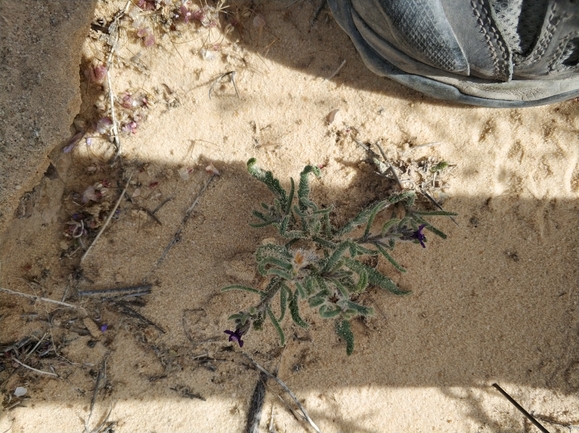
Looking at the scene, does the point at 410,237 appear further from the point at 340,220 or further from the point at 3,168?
the point at 3,168

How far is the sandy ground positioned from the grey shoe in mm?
151

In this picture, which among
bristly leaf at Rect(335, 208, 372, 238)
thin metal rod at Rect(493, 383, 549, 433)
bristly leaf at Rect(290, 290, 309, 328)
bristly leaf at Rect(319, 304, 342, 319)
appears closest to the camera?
bristly leaf at Rect(319, 304, 342, 319)

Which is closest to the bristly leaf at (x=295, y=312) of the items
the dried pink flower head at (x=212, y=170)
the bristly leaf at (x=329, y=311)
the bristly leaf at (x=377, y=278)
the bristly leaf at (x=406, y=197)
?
the bristly leaf at (x=329, y=311)

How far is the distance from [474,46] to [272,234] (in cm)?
119

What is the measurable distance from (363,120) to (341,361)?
46.8 inches

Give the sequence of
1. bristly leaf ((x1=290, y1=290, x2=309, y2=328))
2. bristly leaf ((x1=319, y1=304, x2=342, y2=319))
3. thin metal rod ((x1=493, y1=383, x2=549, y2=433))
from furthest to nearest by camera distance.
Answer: thin metal rod ((x1=493, y1=383, x2=549, y2=433)) → bristly leaf ((x1=290, y1=290, x2=309, y2=328)) → bristly leaf ((x1=319, y1=304, x2=342, y2=319))

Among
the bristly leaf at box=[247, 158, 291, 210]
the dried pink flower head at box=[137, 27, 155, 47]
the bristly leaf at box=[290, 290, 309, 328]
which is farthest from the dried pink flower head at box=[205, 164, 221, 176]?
the bristly leaf at box=[290, 290, 309, 328]

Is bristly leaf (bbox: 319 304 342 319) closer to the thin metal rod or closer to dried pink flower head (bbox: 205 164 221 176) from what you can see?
dried pink flower head (bbox: 205 164 221 176)

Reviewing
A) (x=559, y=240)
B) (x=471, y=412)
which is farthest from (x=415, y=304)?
(x=559, y=240)

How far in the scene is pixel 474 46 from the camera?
6.16ft

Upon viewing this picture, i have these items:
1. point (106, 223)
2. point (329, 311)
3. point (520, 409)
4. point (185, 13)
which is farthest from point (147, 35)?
point (520, 409)

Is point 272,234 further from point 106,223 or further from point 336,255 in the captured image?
point 106,223

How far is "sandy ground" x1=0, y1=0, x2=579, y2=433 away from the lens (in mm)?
2234

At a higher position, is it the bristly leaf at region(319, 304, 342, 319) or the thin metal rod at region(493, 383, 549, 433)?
the bristly leaf at region(319, 304, 342, 319)
